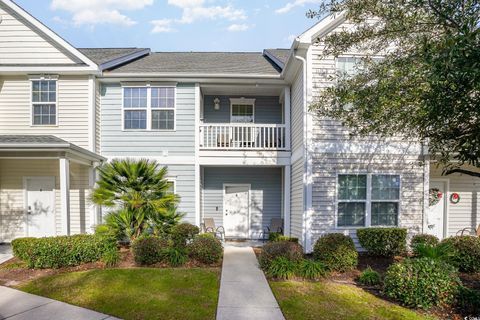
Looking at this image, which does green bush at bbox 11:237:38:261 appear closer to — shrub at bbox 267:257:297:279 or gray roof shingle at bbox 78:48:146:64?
shrub at bbox 267:257:297:279

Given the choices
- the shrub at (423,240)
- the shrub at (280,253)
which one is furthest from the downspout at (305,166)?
the shrub at (423,240)

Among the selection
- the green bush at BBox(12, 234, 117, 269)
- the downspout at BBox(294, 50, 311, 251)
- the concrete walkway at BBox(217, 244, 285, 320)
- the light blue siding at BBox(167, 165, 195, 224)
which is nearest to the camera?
the concrete walkway at BBox(217, 244, 285, 320)

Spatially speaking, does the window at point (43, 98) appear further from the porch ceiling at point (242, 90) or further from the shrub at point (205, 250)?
the shrub at point (205, 250)

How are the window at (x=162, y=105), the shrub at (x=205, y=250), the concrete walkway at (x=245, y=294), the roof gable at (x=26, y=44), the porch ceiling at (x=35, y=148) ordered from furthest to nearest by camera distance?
the window at (x=162, y=105) → the roof gable at (x=26, y=44) → the porch ceiling at (x=35, y=148) → the shrub at (x=205, y=250) → the concrete walkway at (x=245, y=294)

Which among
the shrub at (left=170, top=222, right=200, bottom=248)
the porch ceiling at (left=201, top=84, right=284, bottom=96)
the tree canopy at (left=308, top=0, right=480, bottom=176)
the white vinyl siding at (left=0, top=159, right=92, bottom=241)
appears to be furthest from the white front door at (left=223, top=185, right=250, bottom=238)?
the tree canopy at (left=308, top=0, right=480, bottom=176)

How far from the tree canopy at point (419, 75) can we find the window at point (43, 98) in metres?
8.90

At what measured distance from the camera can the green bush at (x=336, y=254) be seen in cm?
721

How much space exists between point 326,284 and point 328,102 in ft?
12.8

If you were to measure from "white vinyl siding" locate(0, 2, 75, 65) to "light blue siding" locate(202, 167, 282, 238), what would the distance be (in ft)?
21.5

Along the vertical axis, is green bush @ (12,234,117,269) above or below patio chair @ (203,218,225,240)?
above

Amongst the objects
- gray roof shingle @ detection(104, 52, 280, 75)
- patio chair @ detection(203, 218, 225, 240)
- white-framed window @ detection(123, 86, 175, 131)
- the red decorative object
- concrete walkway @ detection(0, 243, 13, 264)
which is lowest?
concrete walkway @ detection(0, 243, 13, 264)

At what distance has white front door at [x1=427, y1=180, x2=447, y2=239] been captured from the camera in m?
11.3

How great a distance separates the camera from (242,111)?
41.5 feet

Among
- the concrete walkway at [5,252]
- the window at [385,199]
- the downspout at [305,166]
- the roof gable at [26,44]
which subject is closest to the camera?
the concrete walkway at [5,252]
